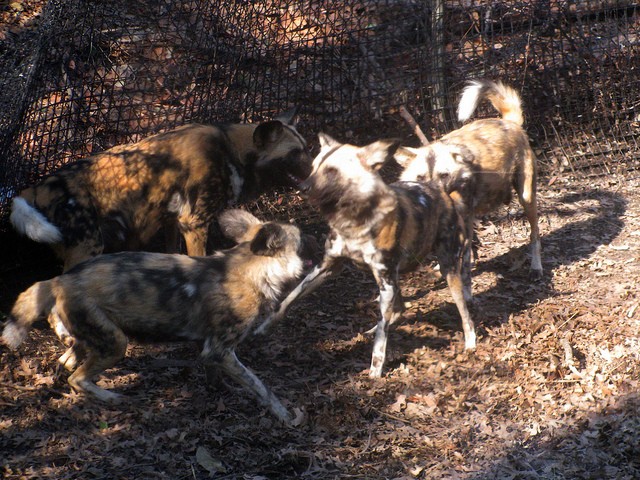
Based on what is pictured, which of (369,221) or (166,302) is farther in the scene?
(369,221)

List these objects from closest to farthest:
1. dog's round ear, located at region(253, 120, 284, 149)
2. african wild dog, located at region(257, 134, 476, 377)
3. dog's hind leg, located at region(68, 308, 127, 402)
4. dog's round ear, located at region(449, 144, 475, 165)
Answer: dog's hind leg, located at region(68, 308, 127, 402)
african wild dog, located at region(257, 134, 476, 377)
dog's round ear, located at region(253, 120, 284, 149)
dog's round ear, located at region(449, 144, 475, 165)

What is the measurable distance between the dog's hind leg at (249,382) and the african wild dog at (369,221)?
0.97 feet

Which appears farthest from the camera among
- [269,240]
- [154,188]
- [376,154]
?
[154,188]

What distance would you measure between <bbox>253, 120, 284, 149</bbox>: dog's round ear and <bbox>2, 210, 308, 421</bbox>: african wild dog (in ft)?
4.16

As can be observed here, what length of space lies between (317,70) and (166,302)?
2.92 m

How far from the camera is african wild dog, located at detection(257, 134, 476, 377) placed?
419cm

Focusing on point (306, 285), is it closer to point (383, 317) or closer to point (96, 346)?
point (383, 317)

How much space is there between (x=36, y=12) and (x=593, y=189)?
19.5 ft

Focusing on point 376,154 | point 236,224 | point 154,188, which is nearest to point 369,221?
point 376,154

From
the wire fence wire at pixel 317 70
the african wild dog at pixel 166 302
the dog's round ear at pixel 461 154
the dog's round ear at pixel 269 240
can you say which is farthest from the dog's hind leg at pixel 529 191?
the dog's round ear at pixel 269 240

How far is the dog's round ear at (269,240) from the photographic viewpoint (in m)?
3.98

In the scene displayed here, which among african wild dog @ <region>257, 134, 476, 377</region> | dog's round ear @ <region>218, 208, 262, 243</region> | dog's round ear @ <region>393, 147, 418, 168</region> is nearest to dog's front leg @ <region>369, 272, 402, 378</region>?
african wild dog @ <region>257, 134, 476, 377</region>

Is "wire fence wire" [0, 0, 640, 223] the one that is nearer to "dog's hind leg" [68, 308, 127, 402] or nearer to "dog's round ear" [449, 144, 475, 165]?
"dog's round ear" [449, 144, 475, 165]

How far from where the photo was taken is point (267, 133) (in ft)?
17.4
